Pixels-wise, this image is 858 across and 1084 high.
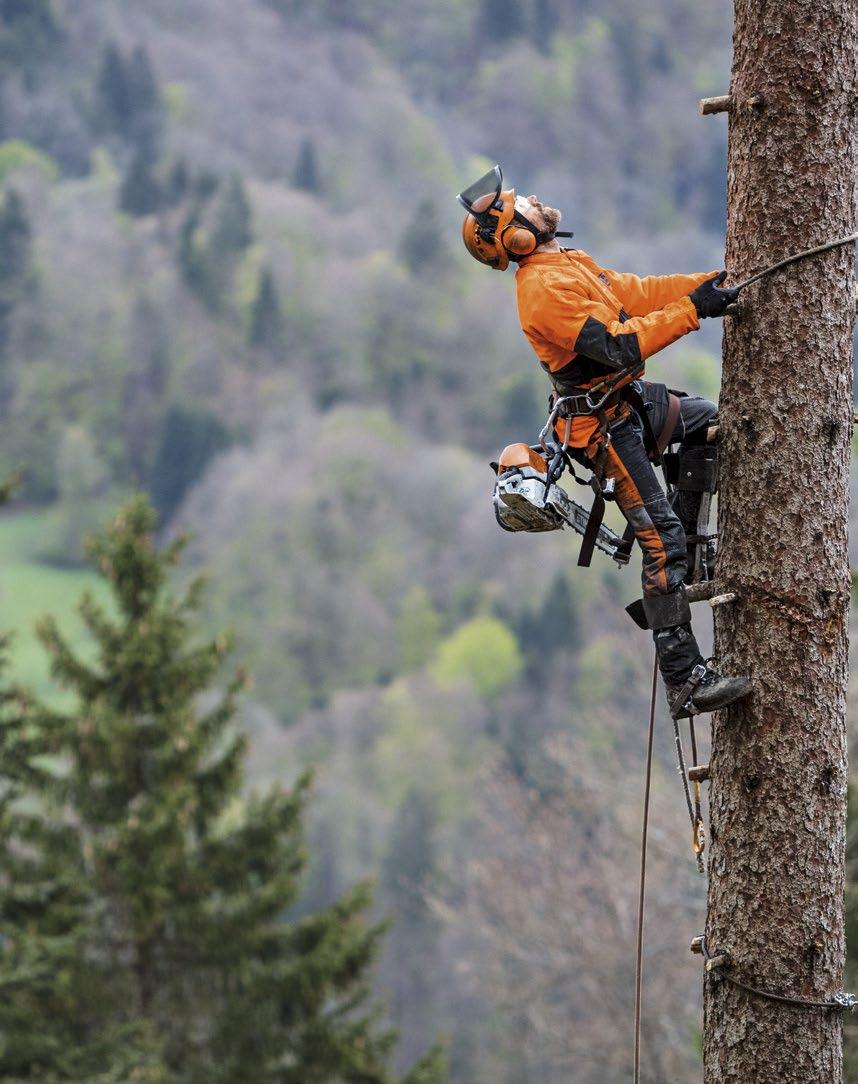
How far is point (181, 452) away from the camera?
339 feet

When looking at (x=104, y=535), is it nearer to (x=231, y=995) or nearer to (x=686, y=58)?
(x=231, y=995)

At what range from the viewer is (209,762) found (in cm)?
1590

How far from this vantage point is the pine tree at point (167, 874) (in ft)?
48.0

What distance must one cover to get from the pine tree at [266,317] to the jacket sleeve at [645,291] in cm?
10993

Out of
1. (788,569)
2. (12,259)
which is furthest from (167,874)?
(12,259)

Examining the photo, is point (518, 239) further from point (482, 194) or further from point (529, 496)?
point (529, 496)

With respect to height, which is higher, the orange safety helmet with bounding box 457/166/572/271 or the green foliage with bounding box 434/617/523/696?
the green foliage with bounding box 434/617/523/696

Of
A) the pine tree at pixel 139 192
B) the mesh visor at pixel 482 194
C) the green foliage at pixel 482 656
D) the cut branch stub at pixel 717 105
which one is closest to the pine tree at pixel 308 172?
the pine tree at pixel 139 192

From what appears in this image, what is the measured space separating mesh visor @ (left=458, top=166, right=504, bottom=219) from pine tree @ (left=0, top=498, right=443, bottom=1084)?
950 centimetres

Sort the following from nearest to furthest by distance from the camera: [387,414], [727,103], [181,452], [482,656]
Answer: [727,103] < [482,656] < [181,452] < [387,414]

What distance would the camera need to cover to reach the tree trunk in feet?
17.6

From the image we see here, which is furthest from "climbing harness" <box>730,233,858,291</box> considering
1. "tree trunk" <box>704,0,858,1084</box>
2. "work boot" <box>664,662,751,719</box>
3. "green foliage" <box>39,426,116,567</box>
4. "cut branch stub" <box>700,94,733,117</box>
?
"green foliage" <box>39,426,116,567</box>

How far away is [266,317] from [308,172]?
31516 mm

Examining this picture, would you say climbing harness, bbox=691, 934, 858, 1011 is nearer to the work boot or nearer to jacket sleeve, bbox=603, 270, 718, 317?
the work boot
